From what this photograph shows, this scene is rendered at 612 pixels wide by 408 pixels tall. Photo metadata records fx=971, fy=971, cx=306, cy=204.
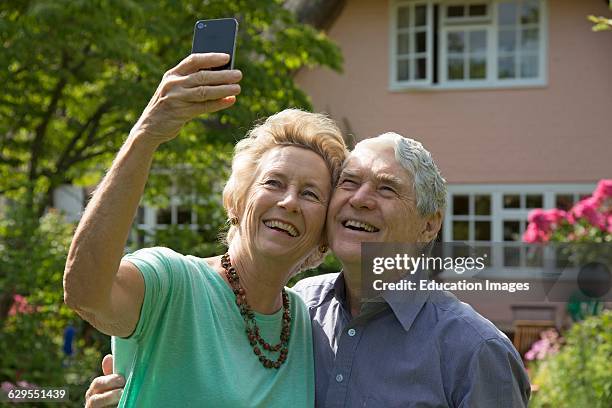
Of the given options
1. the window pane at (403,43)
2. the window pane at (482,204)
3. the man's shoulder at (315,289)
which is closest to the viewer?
the man's shoulder at (315,289)

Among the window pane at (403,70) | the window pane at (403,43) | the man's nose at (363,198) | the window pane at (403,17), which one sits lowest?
the man's nose at (363,198)

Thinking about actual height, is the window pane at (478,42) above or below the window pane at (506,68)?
above

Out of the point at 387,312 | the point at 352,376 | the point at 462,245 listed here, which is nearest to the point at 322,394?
the point at 352,376

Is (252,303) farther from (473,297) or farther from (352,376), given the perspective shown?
(473,297)

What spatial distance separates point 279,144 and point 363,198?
28 cm

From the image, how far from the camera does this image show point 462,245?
3.21 metres

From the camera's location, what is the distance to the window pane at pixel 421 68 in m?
14.5

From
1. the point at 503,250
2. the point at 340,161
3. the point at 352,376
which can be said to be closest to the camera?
the point at 352,376

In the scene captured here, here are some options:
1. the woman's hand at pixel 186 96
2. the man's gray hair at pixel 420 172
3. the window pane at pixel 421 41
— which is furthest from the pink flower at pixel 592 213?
the woman's hand at pixel 186 96

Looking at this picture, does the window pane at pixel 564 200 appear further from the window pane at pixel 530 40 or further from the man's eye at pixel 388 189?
the man's eye at pixel 388 189

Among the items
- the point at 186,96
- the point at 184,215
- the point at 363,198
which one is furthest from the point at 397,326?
the point at 184,215

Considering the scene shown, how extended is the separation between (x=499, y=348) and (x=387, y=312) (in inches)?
13.8

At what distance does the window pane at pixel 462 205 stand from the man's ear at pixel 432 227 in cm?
1173

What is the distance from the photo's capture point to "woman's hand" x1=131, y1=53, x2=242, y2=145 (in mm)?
2088
